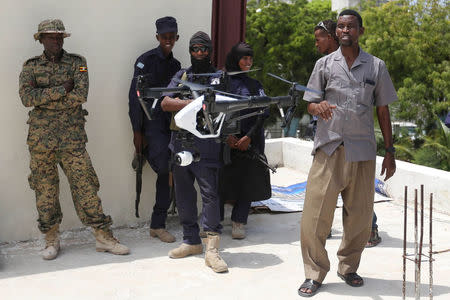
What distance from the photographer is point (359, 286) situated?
397 cm

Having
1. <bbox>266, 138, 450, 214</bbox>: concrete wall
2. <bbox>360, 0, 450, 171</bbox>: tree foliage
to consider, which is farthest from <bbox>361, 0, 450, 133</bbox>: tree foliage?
<bbox>266, 138, 450, 214</bbox>: concrete wall

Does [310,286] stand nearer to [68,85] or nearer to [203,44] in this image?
[203,44]

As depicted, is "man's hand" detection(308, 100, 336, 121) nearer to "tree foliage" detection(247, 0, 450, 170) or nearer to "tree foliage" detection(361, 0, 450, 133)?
"tree foliage" detection(247, 0, 450, 170)

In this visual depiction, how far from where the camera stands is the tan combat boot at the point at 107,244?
15.3ft

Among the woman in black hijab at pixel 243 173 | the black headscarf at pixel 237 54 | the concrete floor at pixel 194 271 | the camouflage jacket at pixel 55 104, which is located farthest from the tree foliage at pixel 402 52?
the camouflage jacket at pixel 55 104

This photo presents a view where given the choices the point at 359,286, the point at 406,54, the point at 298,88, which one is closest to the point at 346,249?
the point at 359,286

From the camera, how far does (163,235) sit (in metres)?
5.07

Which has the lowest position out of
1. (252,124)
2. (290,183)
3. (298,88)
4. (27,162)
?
(290,183)

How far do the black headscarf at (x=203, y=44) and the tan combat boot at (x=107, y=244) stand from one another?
1.52 m

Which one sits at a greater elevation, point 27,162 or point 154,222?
point 27,162

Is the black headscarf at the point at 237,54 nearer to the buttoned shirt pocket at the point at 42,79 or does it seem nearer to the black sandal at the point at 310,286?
the buttoned shirt pocket at the point at 42,79

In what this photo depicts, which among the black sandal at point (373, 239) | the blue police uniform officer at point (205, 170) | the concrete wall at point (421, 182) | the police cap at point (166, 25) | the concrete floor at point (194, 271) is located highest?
the police cap at point (166, 25)

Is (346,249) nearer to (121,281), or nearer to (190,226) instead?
(190,226)

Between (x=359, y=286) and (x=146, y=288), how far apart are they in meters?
1.46
